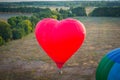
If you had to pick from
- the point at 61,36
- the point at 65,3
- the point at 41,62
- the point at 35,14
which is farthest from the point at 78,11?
the point at 61,36

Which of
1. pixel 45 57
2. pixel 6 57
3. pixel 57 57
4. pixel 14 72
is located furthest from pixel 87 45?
pixel 57 57

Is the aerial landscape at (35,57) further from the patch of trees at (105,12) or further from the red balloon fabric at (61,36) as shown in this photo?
the patch of trees at (105,12)

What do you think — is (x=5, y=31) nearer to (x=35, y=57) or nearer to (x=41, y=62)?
(x=35, y=57)

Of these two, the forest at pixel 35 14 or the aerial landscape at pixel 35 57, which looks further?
the forest at pixel 35 14

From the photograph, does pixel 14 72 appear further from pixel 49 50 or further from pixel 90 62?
pixel 90 62

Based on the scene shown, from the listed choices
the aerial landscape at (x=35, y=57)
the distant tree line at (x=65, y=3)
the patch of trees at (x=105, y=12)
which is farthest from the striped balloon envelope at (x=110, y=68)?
the distant tree line at (x=65, y=3)

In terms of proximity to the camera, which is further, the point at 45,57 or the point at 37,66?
the point at 45,57

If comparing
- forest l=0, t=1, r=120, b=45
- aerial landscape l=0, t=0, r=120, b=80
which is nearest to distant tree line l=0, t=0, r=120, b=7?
forest l=0, t=1, r=120, b=45
